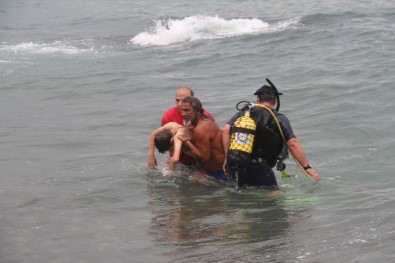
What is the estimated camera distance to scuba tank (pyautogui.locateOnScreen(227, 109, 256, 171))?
24.5 feet

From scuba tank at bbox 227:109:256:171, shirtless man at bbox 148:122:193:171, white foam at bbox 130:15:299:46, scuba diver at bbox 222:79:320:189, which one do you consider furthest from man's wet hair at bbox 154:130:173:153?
white foam at bbox 130:15:299:46

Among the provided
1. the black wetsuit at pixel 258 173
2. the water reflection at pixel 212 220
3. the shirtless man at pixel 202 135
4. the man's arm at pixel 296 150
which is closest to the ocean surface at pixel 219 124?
the water reflection at pixel 212 220

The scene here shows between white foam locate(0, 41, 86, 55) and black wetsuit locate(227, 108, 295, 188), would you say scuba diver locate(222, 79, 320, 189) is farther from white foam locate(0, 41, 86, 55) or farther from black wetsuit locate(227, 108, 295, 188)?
white foam locate(0, 41, 86, 55)

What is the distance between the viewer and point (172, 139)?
819 centimetres

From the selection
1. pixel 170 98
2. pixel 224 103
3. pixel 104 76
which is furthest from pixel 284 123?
pixel 104 76

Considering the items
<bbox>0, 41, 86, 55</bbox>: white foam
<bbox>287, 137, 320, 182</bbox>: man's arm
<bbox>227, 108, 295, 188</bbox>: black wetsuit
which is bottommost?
<bbox>227, 108, 295, 188</bbox>: black wetsuit

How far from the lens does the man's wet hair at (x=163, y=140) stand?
8.23 m

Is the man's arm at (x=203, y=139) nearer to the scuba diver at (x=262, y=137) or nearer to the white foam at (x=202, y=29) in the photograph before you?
the scuba diver at (x=262, y=137)

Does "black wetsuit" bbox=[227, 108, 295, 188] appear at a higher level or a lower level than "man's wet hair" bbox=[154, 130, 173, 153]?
lower

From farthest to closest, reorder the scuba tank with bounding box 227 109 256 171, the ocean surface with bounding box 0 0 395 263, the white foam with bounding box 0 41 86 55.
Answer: the white foam with bounding box 0 41 86 55 < the scuba tank with bounding box 227 109 256 171 < the ocean surface with bounding box 0 0 395 263

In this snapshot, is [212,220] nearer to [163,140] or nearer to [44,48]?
[163,140]

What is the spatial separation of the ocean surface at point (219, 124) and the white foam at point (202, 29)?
0.09 metres

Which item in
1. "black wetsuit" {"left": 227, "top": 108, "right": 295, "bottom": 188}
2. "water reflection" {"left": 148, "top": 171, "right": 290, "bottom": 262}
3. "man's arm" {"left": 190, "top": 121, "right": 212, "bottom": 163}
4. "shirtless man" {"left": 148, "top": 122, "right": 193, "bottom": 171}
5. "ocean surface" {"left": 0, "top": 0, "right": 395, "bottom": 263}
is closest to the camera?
"water reflection" {"left": 148, "top": 171, "right": 290, "bottom": 262}

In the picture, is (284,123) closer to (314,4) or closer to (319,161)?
(319,161)
